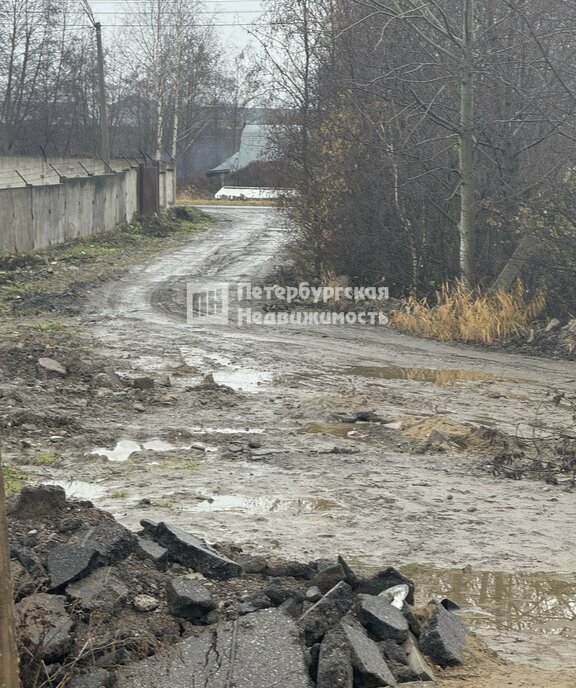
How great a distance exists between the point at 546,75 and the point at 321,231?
5636 millimetres

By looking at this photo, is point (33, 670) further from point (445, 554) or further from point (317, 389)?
point (317, 389)

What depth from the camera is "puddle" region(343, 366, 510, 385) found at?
43.0ft

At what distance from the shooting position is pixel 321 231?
2030cm

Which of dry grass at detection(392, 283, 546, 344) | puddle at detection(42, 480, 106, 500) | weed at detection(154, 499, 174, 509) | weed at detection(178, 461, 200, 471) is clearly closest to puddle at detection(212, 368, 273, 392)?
weed at detection(178, 461, 200, 471)

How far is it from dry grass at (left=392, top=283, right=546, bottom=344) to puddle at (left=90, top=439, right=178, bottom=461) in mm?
7705

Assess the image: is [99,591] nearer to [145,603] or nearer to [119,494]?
[145,603]

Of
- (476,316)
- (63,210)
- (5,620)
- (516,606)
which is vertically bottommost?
(516,606)

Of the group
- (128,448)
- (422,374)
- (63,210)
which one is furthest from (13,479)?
(63,210)

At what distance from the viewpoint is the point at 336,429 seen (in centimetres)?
1030

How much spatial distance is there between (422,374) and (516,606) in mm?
7553

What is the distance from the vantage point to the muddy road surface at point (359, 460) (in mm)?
6578

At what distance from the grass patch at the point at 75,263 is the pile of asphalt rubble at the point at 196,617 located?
12.6 meters

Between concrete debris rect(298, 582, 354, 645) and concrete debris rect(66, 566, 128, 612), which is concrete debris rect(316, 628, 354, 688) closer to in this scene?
concrete debris rect(298, 582, 354, 645)

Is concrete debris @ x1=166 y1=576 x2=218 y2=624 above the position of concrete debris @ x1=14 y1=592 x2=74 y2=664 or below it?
below
